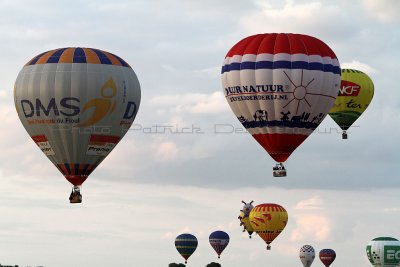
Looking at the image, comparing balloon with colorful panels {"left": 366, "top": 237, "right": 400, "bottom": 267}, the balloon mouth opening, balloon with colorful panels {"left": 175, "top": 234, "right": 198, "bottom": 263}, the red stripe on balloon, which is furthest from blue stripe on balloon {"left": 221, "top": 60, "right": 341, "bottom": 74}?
balloon with colorful panels {"left": 175, "top": 234, "right": 198, "bottom": 263}

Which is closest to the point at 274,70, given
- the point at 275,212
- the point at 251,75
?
A: the point at 251,75

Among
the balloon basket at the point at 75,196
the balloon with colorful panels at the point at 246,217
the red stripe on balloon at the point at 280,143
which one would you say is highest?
the balloon with colorful panels at the point at 246,217

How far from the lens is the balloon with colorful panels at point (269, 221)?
307 feet

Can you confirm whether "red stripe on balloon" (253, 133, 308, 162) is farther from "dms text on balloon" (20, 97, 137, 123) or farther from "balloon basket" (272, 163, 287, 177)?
"dms text on balloon" (20, 97, 137, 123)

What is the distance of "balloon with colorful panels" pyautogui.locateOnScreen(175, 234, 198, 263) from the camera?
106875mm

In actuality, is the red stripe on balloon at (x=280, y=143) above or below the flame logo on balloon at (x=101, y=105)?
below

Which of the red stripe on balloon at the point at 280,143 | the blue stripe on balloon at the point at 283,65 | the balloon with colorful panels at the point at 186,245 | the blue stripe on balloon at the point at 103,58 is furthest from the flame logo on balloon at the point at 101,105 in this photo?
the balloon with colorful panels at the point at 186,245

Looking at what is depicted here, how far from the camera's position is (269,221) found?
93625 millimetres

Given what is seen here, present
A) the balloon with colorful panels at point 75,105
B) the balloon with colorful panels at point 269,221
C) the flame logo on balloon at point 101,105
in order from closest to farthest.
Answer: the balloon with colorful panels at point 75,105, the flame logo on balloon at point 101,105, the balloon with colorful panels at point 269,221

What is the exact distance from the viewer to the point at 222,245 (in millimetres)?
107250

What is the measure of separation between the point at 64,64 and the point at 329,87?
48.4 ft

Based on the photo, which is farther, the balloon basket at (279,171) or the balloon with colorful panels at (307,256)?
the balloon with colorful panels at (307,256)

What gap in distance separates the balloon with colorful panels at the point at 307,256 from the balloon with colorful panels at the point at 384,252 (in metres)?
10.6

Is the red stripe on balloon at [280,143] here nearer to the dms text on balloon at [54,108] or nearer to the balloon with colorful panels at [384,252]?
the dms text on balloon at [54,108]
